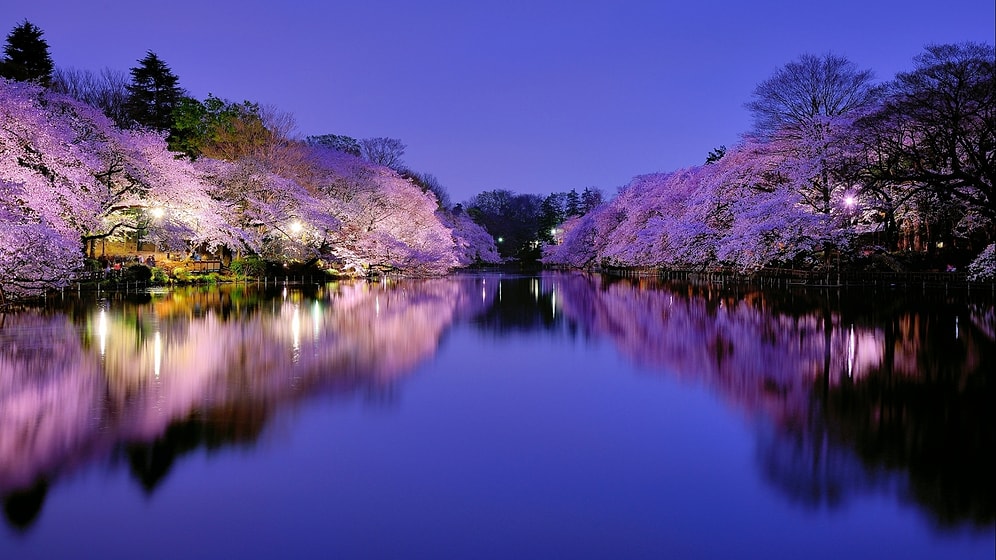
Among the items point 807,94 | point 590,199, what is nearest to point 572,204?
point 590,199

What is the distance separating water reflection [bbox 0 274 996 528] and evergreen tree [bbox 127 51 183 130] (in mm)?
43163

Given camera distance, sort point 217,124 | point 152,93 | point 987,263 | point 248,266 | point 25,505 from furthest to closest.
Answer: point 152,93 → point 217,124 → point 248,266 → point 987,263 → point 25,505

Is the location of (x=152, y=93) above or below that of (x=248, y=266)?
above

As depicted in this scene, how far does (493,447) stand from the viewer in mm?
7223

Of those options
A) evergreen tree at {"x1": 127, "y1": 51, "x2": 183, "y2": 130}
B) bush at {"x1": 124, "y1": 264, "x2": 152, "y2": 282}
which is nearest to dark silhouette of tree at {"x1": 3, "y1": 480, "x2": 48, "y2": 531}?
bush at {"x1": 124, "y1": 264, "x2": 152, "y2": 282}

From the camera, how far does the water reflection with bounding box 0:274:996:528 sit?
6.20 m

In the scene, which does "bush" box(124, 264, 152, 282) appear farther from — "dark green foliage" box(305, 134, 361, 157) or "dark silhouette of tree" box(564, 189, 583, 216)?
"dark silhouette of tree" box(564, 189, 583, 216)

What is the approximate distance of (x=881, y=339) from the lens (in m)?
14.5

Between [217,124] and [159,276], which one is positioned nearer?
[159,276]

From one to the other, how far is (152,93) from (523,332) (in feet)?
178

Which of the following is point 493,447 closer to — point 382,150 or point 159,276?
point 159,276

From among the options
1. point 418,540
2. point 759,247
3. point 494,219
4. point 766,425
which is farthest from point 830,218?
point 494,219

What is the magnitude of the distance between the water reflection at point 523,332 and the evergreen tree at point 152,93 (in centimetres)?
4316

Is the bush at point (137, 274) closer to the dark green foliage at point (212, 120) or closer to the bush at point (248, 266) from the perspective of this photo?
the bush at point (248, 266)
